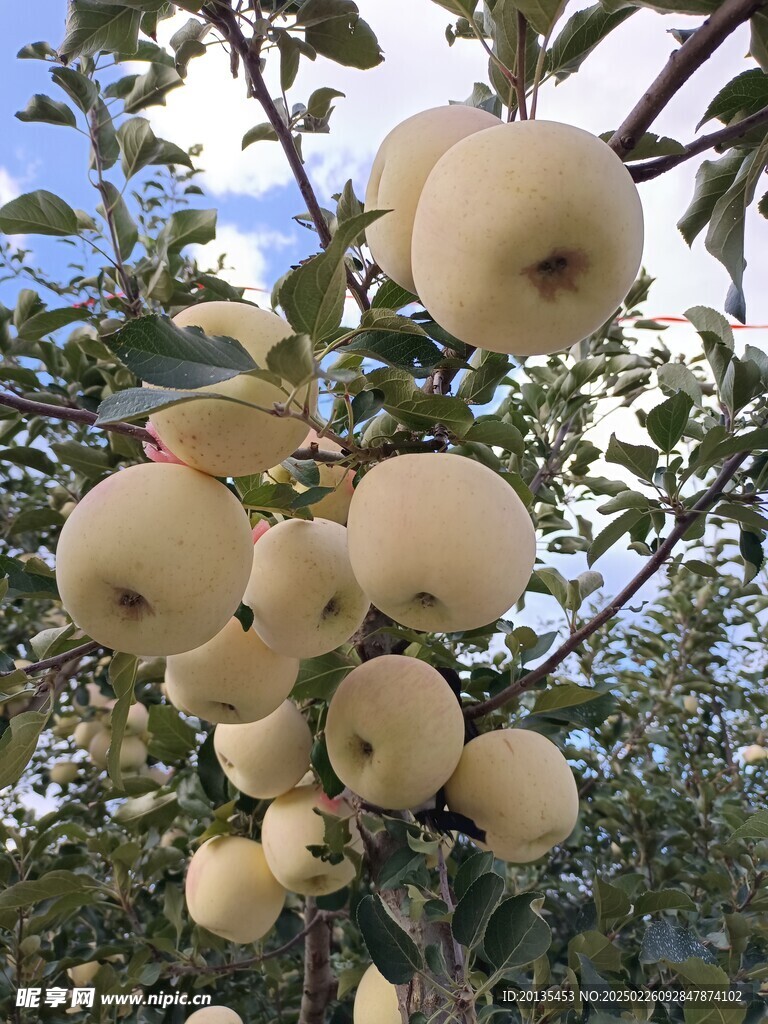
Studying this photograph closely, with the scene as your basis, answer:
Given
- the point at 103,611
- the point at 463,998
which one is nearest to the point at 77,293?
the point at 103,611

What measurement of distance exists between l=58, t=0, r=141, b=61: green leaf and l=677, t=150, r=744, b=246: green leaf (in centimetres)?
93

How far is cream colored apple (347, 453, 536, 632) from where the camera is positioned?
102cm

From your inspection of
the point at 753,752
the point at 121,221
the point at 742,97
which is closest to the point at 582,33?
the point at 742,97

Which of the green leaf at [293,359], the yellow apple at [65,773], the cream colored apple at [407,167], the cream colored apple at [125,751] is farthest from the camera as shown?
the yellow apple at [65,773]

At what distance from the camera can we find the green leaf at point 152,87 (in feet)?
6.56

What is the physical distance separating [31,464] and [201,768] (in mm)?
1075

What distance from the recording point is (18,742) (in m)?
1.23

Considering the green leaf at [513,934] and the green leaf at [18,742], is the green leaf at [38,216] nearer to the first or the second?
the green leaf at [18,742]

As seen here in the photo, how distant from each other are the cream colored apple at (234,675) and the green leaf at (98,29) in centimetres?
98

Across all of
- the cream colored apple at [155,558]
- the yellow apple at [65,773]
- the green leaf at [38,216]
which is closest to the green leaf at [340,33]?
the green leaf at [38,216]

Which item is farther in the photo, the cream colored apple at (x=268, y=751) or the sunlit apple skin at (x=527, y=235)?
the cream colored apple at (x=268, y=751)

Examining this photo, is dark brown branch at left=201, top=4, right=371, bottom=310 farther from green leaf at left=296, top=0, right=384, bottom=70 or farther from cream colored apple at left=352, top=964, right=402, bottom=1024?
cream colored apple at left=352, top=964, right=402, bottom=1024

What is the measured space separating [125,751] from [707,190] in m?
2.93

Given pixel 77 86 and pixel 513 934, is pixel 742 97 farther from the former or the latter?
pixel 77 86
